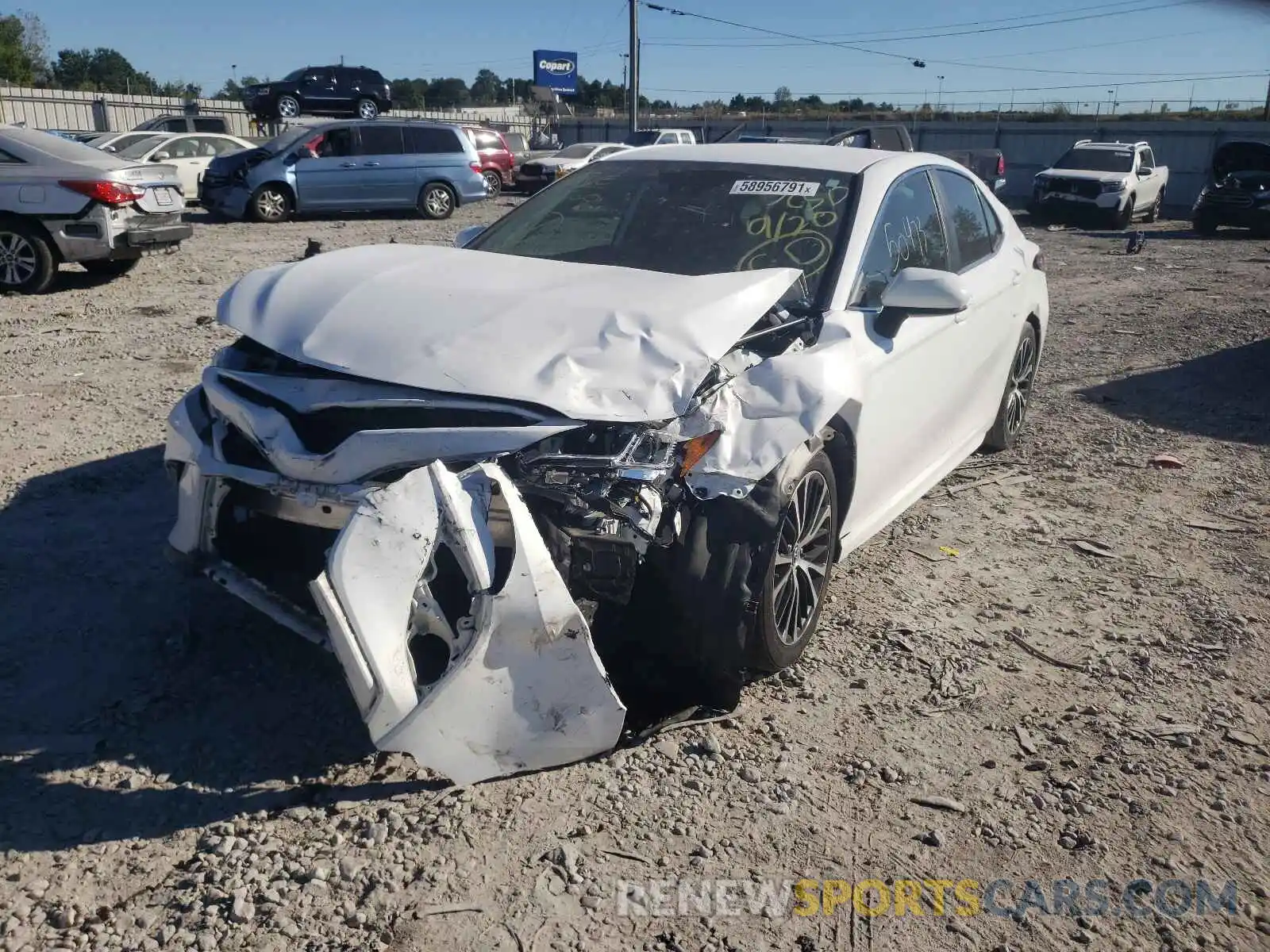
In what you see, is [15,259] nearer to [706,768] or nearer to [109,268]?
[109,268]

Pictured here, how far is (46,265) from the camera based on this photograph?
9.49m

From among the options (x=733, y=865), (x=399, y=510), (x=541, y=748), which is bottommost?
(x=733, y=865)

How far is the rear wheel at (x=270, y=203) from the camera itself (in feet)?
54.5

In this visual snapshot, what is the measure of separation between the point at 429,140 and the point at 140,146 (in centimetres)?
520

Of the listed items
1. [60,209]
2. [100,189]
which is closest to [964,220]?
[100,189]

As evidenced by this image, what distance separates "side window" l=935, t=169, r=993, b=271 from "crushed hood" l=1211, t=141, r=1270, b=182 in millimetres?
18049

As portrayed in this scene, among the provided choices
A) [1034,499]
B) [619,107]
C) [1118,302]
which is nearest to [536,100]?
[619,107]

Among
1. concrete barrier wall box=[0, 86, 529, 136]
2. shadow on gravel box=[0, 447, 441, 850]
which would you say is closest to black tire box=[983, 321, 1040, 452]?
shadow on gravel box=[0, 447, 441, 850]

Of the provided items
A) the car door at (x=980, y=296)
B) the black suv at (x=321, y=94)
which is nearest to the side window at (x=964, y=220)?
the car door at (x=980, y=296)

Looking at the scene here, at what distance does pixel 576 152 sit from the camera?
25969 millimetres

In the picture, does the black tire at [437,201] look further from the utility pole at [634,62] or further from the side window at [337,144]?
the utility pole at [634,62]

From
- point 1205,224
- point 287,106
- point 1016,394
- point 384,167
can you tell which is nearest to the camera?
point 1016,394

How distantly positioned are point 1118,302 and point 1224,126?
77.0 feet

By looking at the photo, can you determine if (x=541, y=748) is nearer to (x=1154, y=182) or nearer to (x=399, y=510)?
(x=399, y=510)
